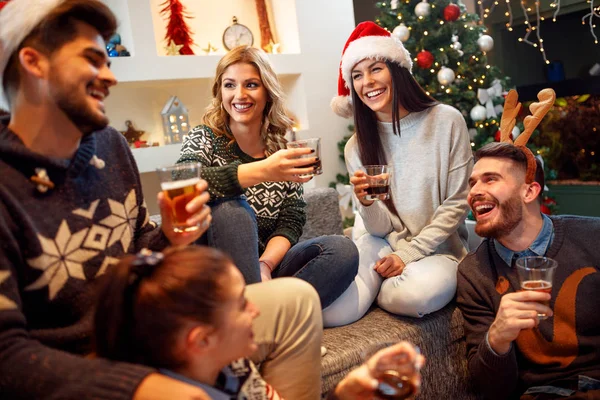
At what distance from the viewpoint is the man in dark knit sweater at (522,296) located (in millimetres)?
1907

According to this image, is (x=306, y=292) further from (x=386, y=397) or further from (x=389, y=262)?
(x=389, y=262)

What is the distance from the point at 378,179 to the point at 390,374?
43.6 inches

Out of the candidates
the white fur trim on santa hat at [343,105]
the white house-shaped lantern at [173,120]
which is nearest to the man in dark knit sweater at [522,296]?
the white fur trim on santa hat at [343,105]

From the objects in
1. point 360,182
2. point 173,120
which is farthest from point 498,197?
point 173,120

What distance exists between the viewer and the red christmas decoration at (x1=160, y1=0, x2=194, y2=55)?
4.37m

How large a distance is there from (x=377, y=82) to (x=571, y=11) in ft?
11.5

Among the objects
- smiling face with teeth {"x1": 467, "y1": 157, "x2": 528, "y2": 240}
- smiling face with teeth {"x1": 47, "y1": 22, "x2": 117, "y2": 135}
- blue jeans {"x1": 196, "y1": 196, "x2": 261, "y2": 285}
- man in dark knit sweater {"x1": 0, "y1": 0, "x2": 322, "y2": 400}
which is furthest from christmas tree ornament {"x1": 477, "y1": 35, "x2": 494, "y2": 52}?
smiling face with teeth {"x1": 47, "y1": 22, "x2": 117, "y2": 135}

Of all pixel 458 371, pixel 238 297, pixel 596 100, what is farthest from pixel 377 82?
pixel 596 100

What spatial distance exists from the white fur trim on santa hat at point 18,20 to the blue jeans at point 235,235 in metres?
0.82

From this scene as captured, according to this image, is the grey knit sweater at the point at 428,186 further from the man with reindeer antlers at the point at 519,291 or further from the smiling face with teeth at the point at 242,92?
the smiling face with teeth at the point at 242,92

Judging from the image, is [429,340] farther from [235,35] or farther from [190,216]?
[235,35]

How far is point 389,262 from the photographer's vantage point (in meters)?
2.46

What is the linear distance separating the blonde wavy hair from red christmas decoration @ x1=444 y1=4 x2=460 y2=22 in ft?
7.80

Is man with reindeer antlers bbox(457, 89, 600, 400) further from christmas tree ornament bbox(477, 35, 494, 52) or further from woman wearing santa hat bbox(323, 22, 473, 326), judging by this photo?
christmas tree ornament bbox(477, 35, 494, 52)
